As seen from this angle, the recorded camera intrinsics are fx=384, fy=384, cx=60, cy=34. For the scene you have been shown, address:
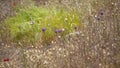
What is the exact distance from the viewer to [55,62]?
4.19 metres

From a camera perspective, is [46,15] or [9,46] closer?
[9,46]

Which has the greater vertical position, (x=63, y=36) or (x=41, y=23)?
(x=63, y=36)

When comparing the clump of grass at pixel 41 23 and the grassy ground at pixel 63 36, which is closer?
the grassy ground at pixel 63 36

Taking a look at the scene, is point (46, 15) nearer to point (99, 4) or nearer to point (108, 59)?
point (99, 4)

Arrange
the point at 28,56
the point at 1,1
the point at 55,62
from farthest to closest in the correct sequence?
the point at 1,1, the point at 28,56, the point at 55,62

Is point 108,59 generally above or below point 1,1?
above

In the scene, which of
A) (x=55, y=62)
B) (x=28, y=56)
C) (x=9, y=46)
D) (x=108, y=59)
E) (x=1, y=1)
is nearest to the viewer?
(x=108, y=59)

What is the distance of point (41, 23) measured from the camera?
6617 millimetres

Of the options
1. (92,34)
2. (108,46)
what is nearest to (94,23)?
(92,34)

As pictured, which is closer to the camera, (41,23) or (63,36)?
(63,36)

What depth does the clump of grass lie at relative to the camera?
20.0ft

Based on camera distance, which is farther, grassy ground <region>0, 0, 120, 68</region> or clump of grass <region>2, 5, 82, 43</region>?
clump of grass <region>2, 5, 82, 43</region>

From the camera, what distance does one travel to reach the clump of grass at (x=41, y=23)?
240 inches

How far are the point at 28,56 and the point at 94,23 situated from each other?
91cm
